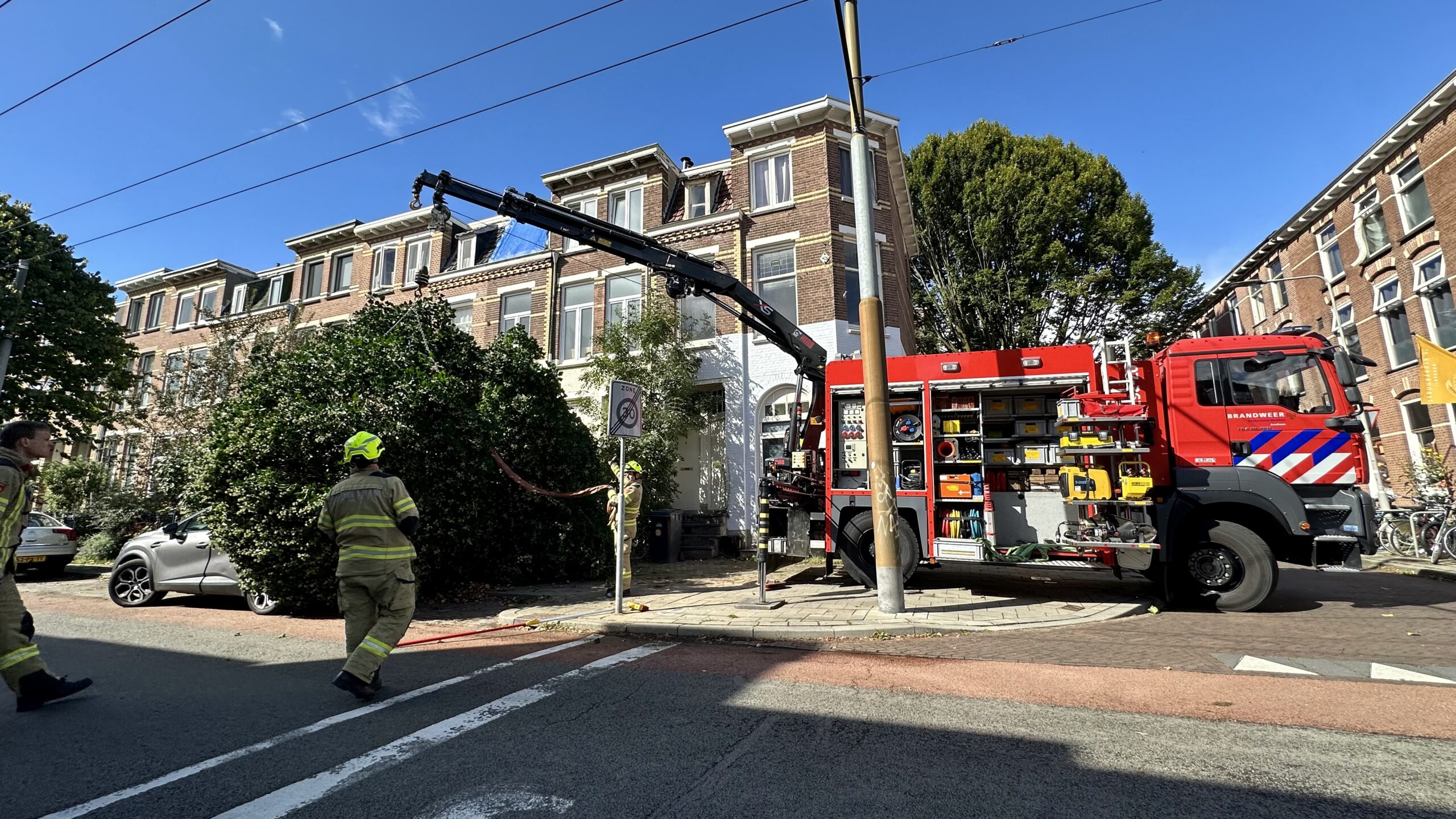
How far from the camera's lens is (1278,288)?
24.2 m

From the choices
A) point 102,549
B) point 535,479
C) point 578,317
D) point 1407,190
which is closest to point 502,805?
point 535,479

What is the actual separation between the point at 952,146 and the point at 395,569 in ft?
65.0

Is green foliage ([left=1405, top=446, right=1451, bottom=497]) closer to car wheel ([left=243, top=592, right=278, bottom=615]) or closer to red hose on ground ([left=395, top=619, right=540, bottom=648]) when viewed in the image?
red hose on ground ([left=395, top=619, right=540, bottom=648])

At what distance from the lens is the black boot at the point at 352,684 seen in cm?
411

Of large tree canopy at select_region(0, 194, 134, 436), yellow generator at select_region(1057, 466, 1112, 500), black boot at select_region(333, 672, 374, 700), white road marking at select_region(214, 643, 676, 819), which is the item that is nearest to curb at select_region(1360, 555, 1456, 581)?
yellow generator at select_region(1057, 466, 1112, 500)

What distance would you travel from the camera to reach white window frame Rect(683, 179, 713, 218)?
18.5 m

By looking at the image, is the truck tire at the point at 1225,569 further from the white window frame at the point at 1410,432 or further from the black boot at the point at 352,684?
the white window frame at the point at 1410,432

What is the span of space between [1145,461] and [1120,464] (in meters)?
0.33

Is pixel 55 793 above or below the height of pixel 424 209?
below

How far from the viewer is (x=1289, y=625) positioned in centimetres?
653

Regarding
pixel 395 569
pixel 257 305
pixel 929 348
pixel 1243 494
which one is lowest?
pixel 395 569

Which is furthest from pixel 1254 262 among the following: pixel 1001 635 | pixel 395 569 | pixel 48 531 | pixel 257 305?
pixel 257 305

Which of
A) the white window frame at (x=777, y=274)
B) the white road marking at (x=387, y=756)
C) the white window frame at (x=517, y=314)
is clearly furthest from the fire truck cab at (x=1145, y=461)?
the white window frame at (x=517, y=314)

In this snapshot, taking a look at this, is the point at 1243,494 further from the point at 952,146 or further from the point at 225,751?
the point at 952,146
